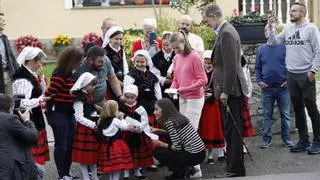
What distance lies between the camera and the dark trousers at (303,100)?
30.9 feet

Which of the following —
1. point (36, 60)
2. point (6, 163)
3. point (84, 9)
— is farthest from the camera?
point (84, 9)

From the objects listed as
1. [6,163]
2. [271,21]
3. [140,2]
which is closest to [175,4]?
[140,2]

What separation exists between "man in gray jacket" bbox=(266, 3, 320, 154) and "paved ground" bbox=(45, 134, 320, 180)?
296mm

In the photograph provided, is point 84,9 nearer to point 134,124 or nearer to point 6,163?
point 134,124

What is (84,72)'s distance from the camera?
821 cm

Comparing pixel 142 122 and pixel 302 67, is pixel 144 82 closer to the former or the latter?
pixel 142 122

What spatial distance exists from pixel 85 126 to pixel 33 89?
2.40 feet

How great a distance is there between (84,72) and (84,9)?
11818 mm

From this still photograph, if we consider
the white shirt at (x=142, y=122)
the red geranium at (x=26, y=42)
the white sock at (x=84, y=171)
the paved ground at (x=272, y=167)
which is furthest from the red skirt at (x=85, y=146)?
the red geranium at (x=26, y=42)

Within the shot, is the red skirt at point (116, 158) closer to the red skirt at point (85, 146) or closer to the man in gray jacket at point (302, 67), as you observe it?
the red skirt at point (85, 146)

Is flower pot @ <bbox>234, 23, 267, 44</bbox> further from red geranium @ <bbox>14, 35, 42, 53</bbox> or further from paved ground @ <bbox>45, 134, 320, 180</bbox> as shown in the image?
red geranium @ <bbox>14, 35, 42, 53</bbox>

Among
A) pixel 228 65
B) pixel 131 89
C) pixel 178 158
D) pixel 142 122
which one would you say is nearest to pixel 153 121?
pixel 142 122

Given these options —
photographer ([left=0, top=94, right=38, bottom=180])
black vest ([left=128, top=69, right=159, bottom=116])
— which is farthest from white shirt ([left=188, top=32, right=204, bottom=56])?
photographer ([left=0, top=94, right=38, bottom=180])

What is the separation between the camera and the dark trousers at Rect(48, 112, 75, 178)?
8.06 meters
